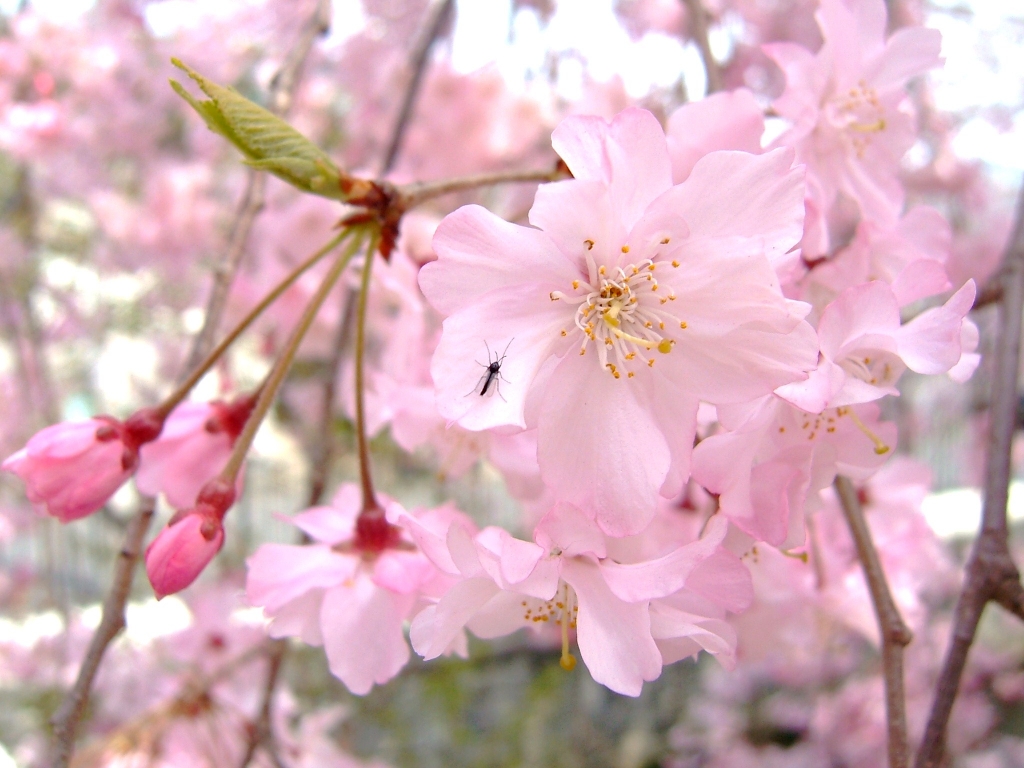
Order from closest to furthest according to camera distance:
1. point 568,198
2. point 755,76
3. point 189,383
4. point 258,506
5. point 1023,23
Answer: point 568,198 < point 189,383 < point 755,76 < point 1023,23 < point 258,506

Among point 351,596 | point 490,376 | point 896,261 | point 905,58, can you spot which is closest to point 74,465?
point 351,596

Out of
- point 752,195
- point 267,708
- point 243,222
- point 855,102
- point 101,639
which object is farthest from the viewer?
point 267,708

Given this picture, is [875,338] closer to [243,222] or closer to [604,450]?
[604,450]

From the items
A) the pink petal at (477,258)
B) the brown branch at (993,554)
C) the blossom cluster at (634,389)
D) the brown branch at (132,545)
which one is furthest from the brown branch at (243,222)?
the brown branch at (993,554)

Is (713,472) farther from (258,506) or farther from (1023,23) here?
(258,506)

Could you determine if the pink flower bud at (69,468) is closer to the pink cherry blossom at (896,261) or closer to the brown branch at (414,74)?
the pink cherry blossom at (896,261)

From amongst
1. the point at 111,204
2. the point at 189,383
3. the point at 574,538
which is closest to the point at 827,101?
the point at 574,538

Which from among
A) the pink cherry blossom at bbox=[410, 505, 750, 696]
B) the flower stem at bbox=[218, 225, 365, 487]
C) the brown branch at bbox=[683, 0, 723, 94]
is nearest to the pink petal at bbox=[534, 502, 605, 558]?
the pink cherry blossom at bbox=[410, 505, 750, 696]
